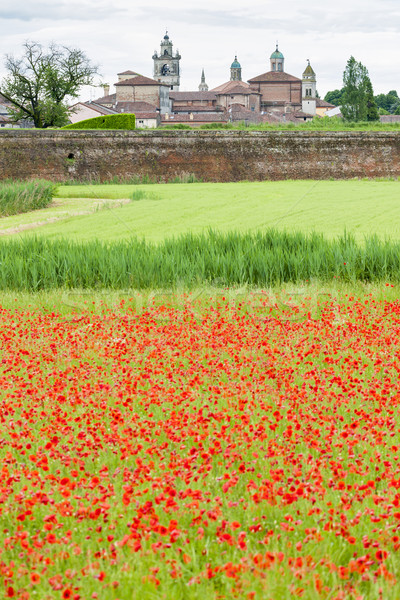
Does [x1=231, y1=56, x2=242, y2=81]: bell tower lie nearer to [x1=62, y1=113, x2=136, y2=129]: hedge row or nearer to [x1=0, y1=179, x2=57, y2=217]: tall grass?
[x1=62, y1=113, x2=136, y2=129]: hedge row

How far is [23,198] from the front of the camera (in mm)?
19672

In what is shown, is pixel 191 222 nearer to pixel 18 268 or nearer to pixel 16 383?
pixel 18 268

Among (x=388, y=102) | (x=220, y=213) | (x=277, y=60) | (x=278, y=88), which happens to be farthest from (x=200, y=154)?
(x=277, y=60)

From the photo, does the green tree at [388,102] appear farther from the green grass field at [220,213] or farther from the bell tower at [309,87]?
the green grass field at [220,213]

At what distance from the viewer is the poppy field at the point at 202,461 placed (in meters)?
2.35

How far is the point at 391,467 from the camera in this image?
3148mm

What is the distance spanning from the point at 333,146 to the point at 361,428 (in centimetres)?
3008

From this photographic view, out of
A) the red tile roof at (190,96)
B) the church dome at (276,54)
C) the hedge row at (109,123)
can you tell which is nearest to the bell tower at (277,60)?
the church dome at (276,54)

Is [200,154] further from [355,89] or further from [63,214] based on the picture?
[355,89]

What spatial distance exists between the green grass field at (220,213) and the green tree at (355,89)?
1393 inches

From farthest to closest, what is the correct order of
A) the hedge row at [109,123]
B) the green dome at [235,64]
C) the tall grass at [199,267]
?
the green dome at [235,64] → the hedge row at [109,123] → the tall grass at [199,267]

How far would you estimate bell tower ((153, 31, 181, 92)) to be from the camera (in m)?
124

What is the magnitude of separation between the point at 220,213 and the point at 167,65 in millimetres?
115887

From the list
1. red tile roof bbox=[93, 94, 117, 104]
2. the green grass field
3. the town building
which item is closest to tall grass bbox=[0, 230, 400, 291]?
the green grass field
